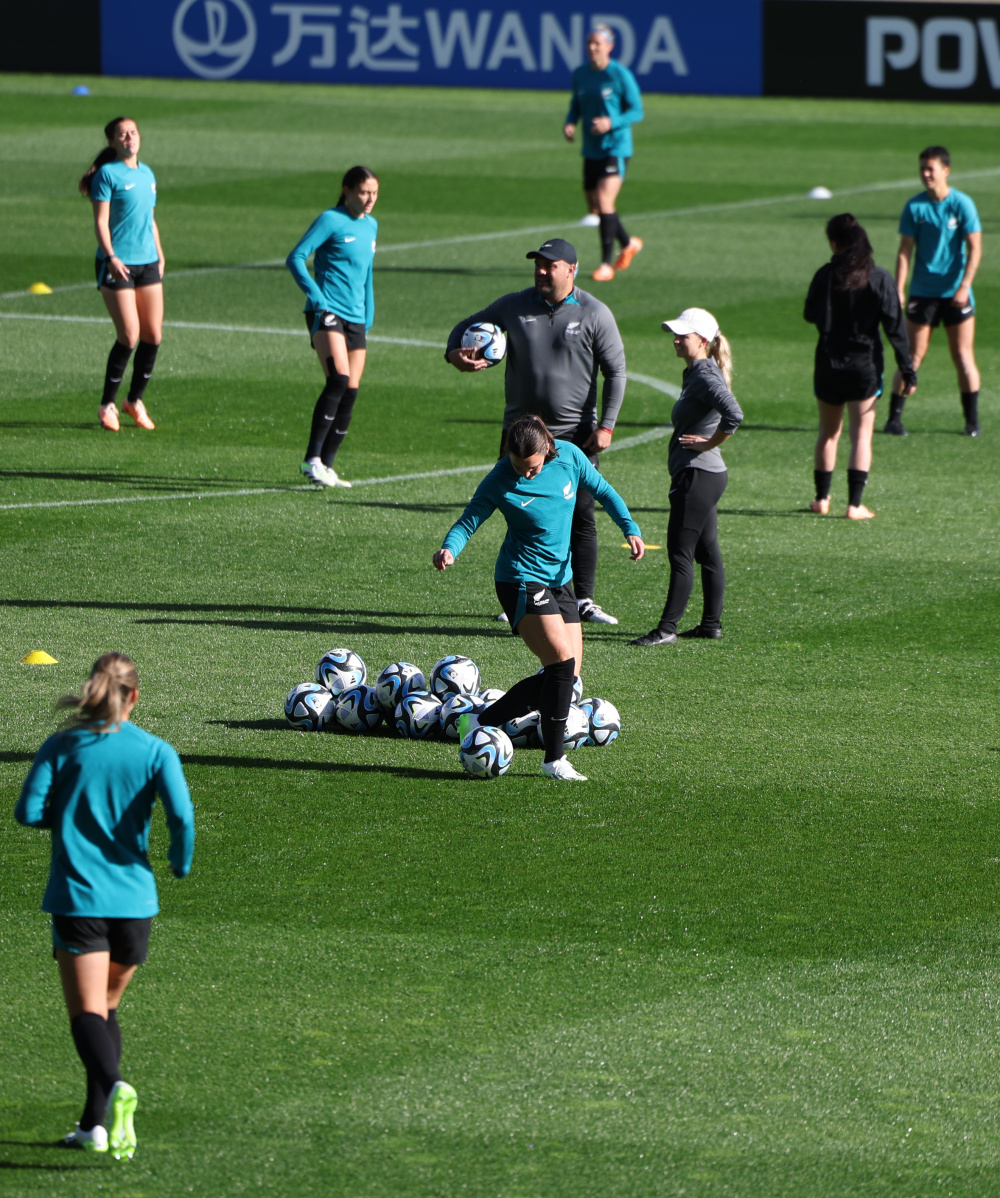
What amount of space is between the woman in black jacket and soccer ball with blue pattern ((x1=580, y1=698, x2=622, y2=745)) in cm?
507

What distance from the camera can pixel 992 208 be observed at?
31.9 meters

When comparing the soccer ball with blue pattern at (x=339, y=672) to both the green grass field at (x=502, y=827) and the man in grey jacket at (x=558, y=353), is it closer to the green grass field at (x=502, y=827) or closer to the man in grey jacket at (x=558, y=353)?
the green grass field at (x=502, y=827)

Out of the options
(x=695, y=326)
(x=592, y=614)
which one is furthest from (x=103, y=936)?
(x=695, y=326)

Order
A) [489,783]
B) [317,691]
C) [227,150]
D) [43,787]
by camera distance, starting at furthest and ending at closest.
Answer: [227,150] < [317,691] < [489,783] < [43,787]

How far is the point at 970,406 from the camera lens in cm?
1802

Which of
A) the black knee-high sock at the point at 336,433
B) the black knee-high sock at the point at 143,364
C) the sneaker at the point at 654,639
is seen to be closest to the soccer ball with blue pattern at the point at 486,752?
the sneaker at the point at 654,639

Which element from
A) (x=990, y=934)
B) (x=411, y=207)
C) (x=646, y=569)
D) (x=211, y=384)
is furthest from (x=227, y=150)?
(x=990, y=934)

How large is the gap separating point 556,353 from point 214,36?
3792cm

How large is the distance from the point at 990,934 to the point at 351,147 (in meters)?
31.5

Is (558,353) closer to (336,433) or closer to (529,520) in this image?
(529,520)

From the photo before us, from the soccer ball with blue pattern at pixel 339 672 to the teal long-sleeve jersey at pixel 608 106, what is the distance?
→ 1702cm

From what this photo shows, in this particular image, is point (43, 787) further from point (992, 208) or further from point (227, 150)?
point (227, 150)

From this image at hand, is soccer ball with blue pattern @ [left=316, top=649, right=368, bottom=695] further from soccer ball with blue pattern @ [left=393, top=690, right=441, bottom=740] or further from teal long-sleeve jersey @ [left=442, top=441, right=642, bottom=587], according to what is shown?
teal long-sleeve jersey @ [left=442, top=441, right=642, bottom=587]

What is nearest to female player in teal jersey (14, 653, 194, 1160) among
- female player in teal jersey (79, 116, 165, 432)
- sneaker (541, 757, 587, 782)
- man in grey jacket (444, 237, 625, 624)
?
sneaker (541, 757, 587, 782)
